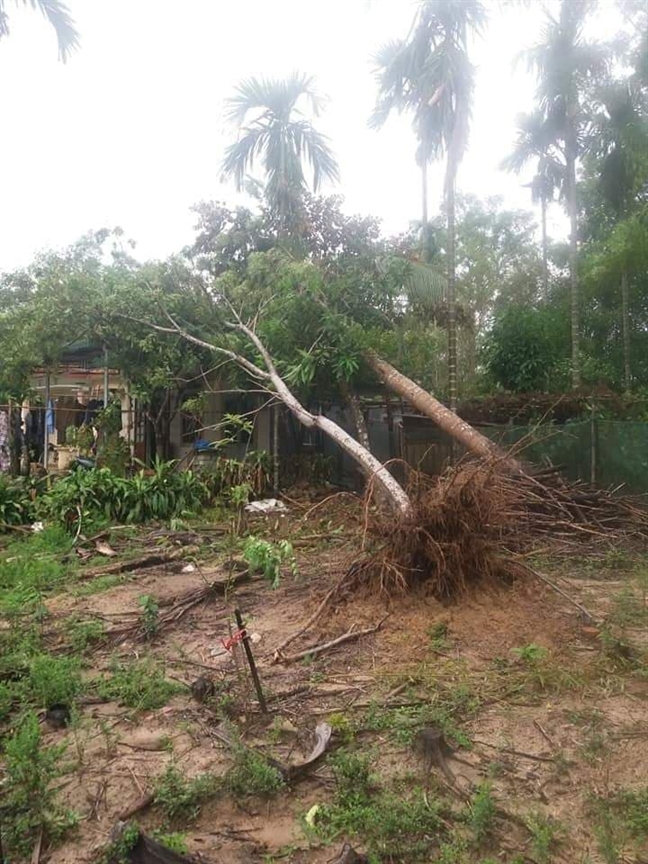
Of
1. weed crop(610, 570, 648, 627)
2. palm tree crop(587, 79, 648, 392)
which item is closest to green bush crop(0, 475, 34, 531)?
weed crop(610, 570, 648, 627)

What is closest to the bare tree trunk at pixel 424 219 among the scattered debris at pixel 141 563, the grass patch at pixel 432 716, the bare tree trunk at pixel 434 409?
the bare tree trunk at pixel 434 409

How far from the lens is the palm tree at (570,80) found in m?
13.8

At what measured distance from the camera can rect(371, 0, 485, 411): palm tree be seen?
12070 millimetres

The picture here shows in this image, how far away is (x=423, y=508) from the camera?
5.38m

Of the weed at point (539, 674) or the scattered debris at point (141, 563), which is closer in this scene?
the weed at point (539, 674)

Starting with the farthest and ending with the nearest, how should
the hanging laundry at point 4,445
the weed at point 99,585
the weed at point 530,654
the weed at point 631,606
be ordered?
the hanging laundry at point 4,445, the weed at point 99,585, the weed at point 631,606, the weed at point 530,654

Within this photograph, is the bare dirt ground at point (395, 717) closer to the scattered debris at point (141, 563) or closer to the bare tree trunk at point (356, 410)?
the scattered debris at point (141, 563)

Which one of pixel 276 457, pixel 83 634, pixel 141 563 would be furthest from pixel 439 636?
pixel 276 457

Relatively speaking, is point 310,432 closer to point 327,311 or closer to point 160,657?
point 327,311

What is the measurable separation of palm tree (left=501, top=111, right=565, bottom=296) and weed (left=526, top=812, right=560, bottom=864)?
16.6 meters

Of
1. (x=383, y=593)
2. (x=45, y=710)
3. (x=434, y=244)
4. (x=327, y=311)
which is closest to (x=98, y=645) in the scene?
(x=45, y=710)

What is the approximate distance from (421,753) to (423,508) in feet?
7.80

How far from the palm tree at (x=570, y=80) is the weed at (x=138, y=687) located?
11.8 meters

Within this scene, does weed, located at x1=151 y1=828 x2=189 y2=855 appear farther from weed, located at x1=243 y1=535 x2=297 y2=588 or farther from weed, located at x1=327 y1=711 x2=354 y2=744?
weed, located at x1=243 y1=535 x2=297 y2=588
